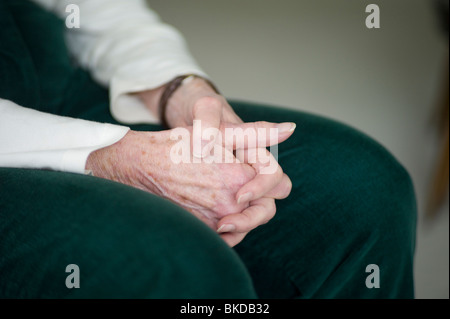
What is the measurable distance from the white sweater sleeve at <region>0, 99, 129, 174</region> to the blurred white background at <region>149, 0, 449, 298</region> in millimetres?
1082

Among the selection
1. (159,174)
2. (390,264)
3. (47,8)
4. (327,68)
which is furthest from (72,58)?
(327,68)

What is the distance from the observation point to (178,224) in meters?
0.39

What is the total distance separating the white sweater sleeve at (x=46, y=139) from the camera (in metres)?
0.50

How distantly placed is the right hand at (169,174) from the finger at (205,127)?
2cm

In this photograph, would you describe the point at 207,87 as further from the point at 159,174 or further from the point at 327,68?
the point at 327,68

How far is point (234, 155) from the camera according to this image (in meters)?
0.63

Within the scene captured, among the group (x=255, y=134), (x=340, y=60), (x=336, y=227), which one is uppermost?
(x=340, y=60)

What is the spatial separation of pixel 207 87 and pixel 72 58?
1.14 feet

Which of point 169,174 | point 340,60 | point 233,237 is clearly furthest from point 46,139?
point 340,60

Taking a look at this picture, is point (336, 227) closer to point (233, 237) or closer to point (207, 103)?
point (233, 237)

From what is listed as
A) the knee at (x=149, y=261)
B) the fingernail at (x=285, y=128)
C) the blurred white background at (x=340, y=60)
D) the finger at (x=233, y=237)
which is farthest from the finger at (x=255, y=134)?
the blurred white background at (x=340, y=60)

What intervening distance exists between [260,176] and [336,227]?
5.4 inches

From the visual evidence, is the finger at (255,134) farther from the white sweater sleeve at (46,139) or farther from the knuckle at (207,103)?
the white sweater sleeve at (46,139)

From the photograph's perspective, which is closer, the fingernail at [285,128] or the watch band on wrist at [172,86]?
the fingernail at [285,128]
